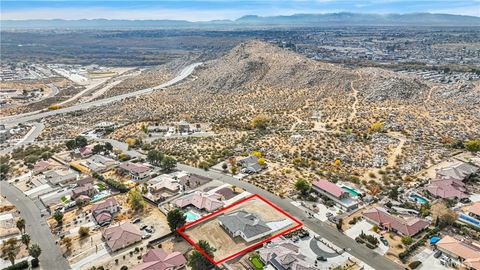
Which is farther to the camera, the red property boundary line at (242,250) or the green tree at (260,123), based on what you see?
the green tree at (260,123)

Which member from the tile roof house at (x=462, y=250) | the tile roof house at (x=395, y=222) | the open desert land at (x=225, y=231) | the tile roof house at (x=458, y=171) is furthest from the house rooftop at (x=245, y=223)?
the tile roof house at (x=458, y=171)

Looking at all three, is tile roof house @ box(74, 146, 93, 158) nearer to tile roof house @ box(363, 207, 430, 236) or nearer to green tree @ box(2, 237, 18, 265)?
green tree @ box(2, 237, 18, 265)

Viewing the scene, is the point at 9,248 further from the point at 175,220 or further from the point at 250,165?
the point at 250,165

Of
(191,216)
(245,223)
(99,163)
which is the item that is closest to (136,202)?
(191,216)

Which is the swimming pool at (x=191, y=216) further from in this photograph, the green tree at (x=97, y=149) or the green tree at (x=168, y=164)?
the green tree at (x=97, y=149)

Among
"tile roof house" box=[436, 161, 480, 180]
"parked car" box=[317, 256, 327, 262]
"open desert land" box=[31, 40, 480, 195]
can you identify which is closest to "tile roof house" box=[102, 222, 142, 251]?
"open desert land" box=[31, 40, 480, 195]
